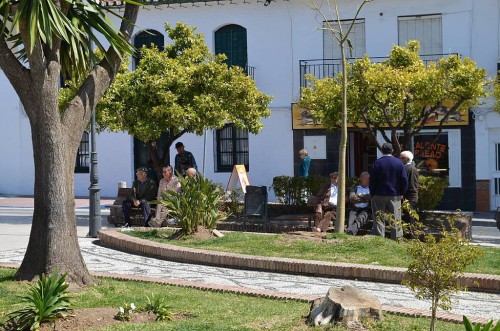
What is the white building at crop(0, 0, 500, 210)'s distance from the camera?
2520 centimetres

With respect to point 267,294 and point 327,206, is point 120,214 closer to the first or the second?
point 327,206

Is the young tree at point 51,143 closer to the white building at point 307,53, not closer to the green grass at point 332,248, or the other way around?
the green grass at point 332,248

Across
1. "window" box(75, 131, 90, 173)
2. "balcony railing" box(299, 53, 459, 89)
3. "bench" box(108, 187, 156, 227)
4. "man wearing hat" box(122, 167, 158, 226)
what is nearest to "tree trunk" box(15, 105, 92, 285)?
"bench" box(108, 187, 156, 227)

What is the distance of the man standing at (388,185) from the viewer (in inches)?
554

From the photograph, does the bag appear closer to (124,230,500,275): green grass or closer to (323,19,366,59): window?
(124,230,500,275): green grass

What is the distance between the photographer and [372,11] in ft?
87.2

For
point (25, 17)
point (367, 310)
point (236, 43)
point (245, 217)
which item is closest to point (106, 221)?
point (245, 217)

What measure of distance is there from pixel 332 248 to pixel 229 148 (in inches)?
654

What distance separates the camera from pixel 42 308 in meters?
7.54

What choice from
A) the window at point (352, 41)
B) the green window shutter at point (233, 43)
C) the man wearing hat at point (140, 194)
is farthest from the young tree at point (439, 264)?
the green window shutter at point (233, 43)

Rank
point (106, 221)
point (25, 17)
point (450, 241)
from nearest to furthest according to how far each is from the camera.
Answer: point (450, 241), point (25, 17), point (106, 221)

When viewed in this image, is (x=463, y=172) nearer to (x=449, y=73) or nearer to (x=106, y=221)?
(x=449, y=73)

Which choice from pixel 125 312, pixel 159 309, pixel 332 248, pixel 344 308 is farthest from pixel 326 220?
pixel 344 308

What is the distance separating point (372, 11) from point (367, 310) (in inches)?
798
